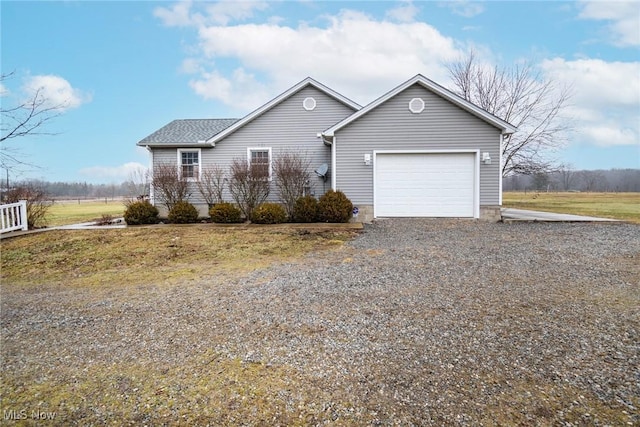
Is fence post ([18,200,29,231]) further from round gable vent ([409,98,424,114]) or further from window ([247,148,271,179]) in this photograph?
round gable vent ([409,98,424,114])

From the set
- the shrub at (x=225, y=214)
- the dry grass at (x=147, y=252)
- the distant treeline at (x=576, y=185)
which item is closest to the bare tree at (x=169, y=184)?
the shrub at (x=225, y=214)

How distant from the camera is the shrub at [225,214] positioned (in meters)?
12.2

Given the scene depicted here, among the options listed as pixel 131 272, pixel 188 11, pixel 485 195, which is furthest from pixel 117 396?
pixel 188 11

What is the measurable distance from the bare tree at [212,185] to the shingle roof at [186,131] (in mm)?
1462

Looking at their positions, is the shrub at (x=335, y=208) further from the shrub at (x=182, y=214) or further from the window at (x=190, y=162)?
the window at (x=190, y=162)

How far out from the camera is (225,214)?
12.1 m

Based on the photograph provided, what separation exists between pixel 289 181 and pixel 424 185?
190 inches

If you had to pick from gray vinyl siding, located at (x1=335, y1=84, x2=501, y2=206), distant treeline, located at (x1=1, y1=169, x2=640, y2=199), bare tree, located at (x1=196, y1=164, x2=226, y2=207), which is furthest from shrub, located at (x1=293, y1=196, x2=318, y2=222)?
distant treeline, located at (x1=1, y1=169, x2=640, y2=199)

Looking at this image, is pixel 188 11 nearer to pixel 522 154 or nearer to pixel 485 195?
pixel 485 195

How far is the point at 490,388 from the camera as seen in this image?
252 cm

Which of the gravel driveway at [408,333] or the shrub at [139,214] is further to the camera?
the shrub at [139,214]

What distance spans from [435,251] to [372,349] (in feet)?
15.9

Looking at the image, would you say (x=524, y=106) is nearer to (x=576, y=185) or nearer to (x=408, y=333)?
(x=408, y=333)

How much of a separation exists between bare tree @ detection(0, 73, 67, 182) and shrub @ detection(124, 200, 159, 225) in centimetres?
422
